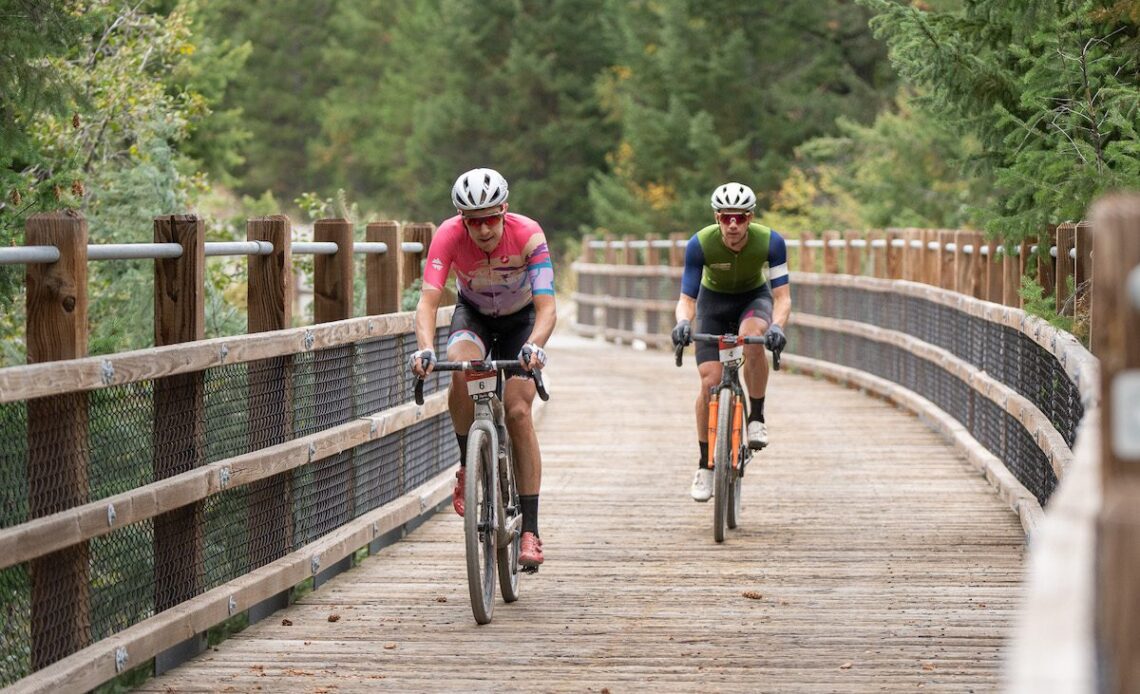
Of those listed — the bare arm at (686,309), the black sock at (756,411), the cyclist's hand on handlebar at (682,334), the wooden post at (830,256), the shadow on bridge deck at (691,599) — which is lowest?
the shadow on bridge deck at (691,599)

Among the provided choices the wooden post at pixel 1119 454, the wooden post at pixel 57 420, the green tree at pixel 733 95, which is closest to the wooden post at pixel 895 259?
the wooden post at pixel 57 420

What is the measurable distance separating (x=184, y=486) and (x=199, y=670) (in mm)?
746

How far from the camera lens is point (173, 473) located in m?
7.24

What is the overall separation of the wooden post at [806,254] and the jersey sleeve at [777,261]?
12.7m

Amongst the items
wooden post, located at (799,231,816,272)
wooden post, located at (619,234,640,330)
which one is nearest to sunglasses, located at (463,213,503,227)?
wooden post, located at (799,231,816,272)

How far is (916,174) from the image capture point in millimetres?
28047

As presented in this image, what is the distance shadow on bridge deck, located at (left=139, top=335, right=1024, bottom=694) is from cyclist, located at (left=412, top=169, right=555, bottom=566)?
0.71m

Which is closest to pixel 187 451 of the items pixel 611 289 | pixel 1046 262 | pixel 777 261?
pixel 777 261

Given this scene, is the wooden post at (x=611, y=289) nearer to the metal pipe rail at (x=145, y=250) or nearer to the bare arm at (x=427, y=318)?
the metal pipe rail at (x=145, y=250)

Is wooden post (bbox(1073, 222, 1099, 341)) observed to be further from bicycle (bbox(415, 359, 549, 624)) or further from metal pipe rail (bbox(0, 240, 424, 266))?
metal pipe rail (bbox(0, 240, 424, 266))

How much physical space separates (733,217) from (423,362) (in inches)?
139

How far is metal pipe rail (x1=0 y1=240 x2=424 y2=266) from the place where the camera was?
5.89 metres

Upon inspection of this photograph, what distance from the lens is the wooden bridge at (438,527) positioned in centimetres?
448

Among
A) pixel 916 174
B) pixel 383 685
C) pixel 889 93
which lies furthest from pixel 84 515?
pixel 889 93
